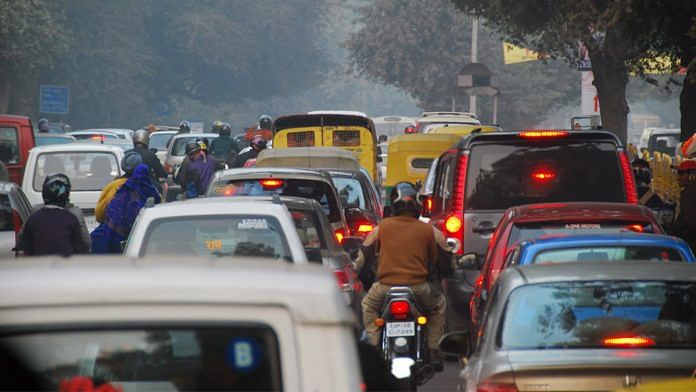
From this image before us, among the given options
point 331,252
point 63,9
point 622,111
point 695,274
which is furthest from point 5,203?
point 63,9

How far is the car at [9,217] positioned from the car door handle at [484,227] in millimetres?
4105

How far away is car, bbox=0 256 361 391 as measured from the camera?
11.0 feet

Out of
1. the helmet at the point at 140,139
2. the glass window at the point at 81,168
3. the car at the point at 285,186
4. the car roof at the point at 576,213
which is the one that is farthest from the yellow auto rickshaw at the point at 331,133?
the car roof at the point at 576,213

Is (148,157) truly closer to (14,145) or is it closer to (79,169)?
(79,169)

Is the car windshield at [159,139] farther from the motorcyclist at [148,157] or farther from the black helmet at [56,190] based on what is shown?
the black helmet at [56,190]

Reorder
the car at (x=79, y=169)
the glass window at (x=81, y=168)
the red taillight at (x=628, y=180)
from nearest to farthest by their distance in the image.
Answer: the red taillight at (x=628, y=180), the car at (x=79, y=169), the glass window at (x=81, y=168)

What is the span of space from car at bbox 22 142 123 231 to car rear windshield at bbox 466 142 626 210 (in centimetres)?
881

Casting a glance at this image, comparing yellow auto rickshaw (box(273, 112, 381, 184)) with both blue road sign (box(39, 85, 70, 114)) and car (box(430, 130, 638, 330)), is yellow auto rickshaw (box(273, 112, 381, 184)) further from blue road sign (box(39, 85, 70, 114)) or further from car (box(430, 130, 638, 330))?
blue road sign (box(39, 85, 70, 114))

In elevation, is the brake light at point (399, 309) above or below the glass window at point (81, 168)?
below

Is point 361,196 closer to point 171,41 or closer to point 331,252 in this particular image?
point 331,252

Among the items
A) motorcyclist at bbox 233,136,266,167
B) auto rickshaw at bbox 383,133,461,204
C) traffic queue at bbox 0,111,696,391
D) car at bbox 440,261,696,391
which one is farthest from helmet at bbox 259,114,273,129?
car at bbox 440,261,696,391

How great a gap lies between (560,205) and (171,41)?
69166 mm

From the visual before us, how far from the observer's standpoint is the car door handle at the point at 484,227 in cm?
1335

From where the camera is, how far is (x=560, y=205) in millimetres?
11539
